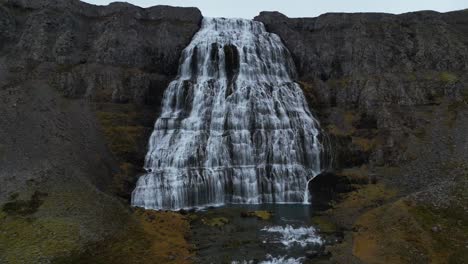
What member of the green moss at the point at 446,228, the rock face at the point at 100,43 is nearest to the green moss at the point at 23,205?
the rock face at the point at 100,43

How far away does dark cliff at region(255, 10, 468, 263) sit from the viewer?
Answer: 99.9ft

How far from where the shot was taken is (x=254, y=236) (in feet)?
106

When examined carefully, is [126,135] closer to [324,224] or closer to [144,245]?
[144,245]

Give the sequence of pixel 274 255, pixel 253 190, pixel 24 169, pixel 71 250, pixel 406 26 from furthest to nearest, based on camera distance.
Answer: pixel 406 26 → pixel 253 190 → pixel 24 169 → pixel 274 255 → pixel 71 250

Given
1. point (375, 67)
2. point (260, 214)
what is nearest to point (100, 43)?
point (260, 214)

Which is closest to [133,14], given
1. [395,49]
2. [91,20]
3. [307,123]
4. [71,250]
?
[91,20]

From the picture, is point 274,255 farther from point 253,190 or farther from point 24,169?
point 24,169

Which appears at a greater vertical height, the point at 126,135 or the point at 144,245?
the point at 126,135

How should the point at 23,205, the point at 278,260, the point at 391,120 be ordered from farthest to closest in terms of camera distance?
the point at 391,120 < the point at 23,205 < the point at 278,260

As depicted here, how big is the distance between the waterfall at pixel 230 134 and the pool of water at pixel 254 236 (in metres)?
3.68

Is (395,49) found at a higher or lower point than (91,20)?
lower

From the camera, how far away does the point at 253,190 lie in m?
43.6

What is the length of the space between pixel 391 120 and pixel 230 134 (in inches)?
814

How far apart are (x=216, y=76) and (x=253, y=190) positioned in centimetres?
1978
